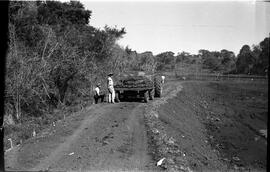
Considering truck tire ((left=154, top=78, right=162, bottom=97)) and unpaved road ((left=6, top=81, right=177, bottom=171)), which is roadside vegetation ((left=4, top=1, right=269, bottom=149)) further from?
truck tire ((left=154, top=78, right=162, bottom=97))

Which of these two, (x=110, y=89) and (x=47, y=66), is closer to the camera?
(x=110, y=89)

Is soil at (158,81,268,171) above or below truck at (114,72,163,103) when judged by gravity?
below

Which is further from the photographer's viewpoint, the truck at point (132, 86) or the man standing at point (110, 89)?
the truck at point (132, 86)

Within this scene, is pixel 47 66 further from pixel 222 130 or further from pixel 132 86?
pixel 222 130

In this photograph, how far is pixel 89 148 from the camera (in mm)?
8234

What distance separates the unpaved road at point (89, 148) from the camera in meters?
7.00

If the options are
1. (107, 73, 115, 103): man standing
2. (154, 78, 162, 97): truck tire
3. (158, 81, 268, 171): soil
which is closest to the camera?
(158, 81, 268, 171): soil

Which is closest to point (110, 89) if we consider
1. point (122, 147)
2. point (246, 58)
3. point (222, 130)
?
point (122, 147)

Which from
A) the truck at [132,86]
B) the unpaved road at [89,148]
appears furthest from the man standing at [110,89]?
the unpaved road at [89,148]

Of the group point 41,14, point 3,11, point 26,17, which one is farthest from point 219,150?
point 41,14

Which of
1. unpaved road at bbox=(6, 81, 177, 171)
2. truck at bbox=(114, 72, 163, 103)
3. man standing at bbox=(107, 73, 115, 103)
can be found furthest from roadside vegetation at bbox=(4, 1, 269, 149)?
truck at bbox=(114, 72, 163, 103)

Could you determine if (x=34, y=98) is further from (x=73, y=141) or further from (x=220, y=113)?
(x=220, y=113)

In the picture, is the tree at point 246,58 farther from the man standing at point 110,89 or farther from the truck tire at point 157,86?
the man standing at point 110,89

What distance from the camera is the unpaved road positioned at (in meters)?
7.00
